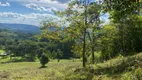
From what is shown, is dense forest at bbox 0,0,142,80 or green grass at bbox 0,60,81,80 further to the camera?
green grass at bbox 0,60,81,80

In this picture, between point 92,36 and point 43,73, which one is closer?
point 43,73

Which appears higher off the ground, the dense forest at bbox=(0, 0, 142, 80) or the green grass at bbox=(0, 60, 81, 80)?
the dense forest at bbox=(0, 0, 142, 80)

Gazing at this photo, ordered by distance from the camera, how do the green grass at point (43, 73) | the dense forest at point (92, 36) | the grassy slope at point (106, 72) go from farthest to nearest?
the green grass at point (43, 73) → the dense forest at point (92, 36) → the grassy slope at point (106, 72)

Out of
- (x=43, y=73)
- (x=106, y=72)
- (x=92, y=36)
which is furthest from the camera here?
(x=92, y=36)

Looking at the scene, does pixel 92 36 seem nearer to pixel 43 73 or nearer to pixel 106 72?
pixel 43 73

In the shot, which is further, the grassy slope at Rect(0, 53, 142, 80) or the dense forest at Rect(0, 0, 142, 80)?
the dense forest at Rect(0, 0, 142, 80)

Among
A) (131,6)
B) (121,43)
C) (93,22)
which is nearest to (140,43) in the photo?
(121,43)

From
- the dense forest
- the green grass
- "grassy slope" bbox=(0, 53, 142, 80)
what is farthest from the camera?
the green grass

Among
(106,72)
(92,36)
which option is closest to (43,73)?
(92,36)

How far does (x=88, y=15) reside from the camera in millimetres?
24859

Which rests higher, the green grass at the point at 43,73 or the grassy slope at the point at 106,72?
the grassy slope at the point at 106,72

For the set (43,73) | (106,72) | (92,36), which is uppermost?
(92,36)

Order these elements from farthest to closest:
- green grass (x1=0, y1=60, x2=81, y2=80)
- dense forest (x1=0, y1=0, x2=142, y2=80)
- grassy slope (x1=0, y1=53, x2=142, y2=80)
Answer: green grass (x1=0, y1=60, x2=81, y2=80)
dense forest (x1=0, y1=0, x2=142, y2=80)
grassy slope (x1=0, y1=53, x2=142, y2=80)

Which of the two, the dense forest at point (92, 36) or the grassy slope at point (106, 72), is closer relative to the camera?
the grassy slope at point (106, 72)
